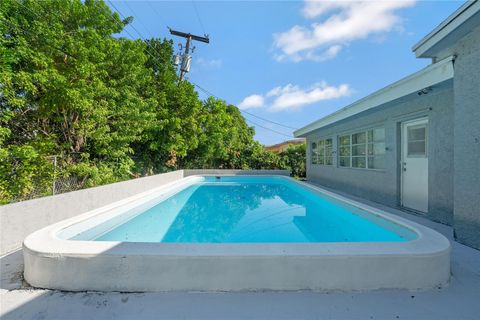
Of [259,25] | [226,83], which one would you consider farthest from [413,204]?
[226,83]

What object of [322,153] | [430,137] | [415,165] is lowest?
[415,165]

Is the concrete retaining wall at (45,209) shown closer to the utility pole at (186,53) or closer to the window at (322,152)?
the window at (322,152)

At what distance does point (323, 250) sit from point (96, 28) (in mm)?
11265

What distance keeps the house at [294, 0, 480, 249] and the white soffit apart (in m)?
0.02

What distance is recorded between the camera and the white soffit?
434 centimetres

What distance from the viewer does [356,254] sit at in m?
2.61

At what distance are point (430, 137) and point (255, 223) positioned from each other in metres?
4.46

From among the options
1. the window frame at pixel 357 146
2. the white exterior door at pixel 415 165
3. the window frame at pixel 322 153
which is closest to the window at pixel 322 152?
the window frame at pixel 322 153

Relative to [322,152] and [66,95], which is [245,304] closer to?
[66,95]

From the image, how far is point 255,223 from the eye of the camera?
608 centimetres

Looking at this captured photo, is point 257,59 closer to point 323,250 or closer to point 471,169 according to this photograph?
point 471,169

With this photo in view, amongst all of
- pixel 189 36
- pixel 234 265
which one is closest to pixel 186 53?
pixel 189 36

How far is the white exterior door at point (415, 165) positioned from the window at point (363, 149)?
1005 mm

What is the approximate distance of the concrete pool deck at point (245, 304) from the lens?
7.29 ft
